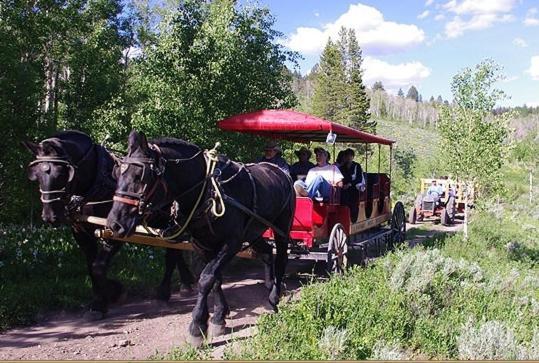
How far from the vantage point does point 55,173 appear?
557 cm

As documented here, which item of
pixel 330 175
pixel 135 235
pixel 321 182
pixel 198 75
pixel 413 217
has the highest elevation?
pixel 198 75

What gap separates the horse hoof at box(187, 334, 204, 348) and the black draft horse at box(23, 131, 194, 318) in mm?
1683

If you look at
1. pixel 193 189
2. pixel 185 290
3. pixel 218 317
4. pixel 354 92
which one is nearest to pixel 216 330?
pixel 218 317

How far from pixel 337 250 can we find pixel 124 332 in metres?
3.79

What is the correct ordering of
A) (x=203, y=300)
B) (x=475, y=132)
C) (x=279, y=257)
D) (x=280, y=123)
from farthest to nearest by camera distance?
1. (x=475, y=132)
2. (x=280, y=123)
3. (x=279, y=257)
4. (x=203, y=300)

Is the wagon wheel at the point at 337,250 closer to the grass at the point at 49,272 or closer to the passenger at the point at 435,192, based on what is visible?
the grass at the point at 49,272

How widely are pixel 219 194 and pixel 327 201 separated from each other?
3.59 meters

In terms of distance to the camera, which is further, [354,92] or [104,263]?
[354,92]

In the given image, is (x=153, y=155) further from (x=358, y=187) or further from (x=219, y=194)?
(x=358, y=187)

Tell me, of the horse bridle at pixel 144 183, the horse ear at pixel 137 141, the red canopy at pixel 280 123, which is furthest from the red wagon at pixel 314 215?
the horse ear at pixel 137 141

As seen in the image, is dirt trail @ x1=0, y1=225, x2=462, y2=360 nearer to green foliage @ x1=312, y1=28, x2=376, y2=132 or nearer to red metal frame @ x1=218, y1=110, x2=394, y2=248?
red metal frame @ x1=218, y1=110, x2=394, y2=248

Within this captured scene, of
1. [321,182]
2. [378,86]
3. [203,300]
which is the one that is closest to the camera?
[203,300]

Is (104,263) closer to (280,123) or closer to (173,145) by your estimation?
(173,145)

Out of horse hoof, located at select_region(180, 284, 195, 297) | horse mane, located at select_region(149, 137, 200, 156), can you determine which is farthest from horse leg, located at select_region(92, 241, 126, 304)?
horse mane, located at select_region(149, 137, 200, 156)
